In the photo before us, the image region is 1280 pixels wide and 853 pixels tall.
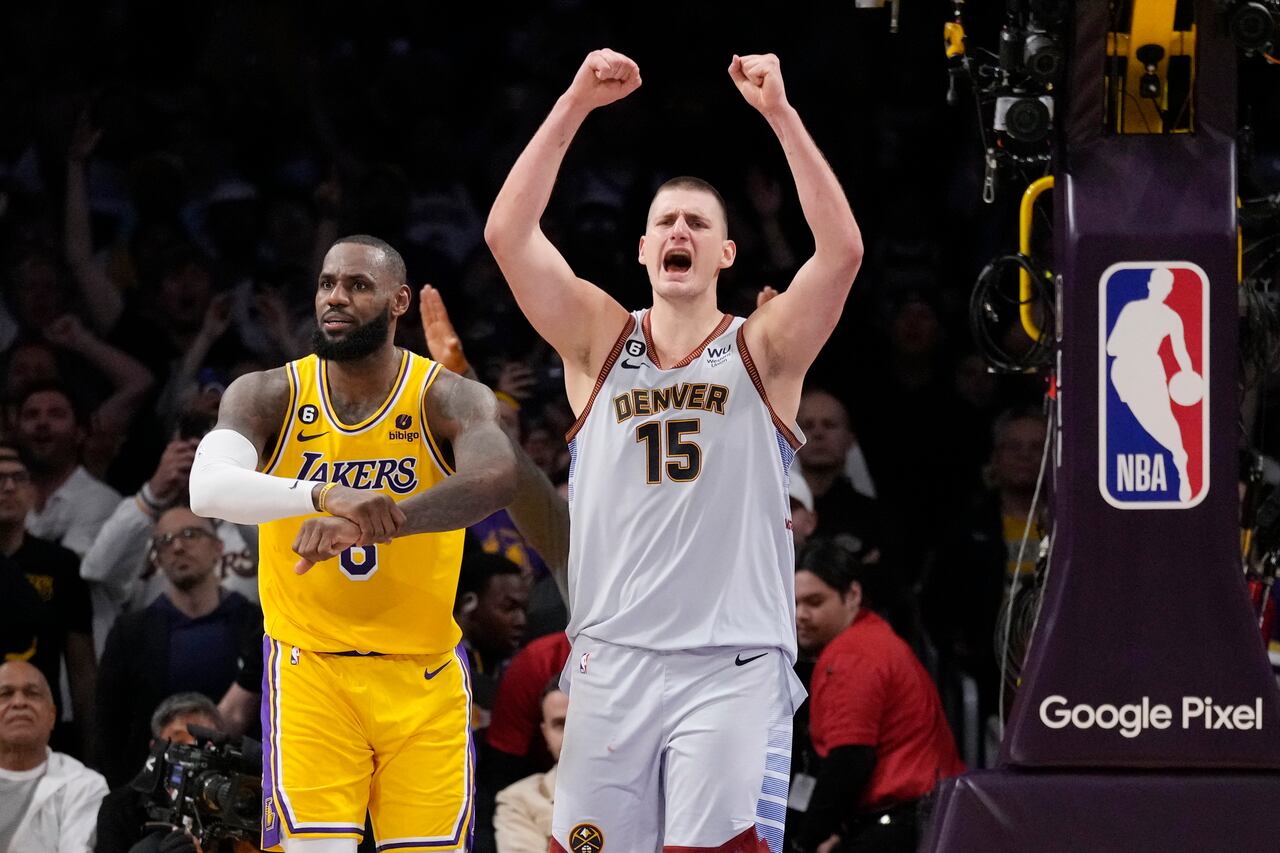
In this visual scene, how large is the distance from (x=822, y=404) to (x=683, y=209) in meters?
3.27

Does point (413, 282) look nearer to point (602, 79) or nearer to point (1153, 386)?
point (602, 79)

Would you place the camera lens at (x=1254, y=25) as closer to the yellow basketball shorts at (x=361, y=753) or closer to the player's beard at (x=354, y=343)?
the player's beard at (x=354, y=343)

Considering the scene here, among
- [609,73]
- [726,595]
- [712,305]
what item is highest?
[609,73]

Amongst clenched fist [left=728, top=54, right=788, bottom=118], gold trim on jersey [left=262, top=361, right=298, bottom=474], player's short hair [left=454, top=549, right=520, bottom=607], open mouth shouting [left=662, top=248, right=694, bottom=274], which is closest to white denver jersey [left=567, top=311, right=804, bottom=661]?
open mouth shouting [left=662, top=248, right=694, bottom=274]

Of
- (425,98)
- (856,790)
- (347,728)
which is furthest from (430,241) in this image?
(347,728)

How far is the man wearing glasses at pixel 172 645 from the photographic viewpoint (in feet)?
25.3

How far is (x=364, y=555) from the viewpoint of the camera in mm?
5367


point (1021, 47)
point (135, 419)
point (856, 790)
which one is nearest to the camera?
point (1021, 47)

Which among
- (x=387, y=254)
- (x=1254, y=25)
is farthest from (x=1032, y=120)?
(x=387, y=254)

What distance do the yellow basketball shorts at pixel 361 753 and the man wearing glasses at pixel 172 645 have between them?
241 centimetres

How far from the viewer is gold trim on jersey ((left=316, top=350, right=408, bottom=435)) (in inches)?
214

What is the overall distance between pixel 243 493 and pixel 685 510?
1168mm

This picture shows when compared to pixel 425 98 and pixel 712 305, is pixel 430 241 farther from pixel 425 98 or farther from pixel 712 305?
pixel 712 305

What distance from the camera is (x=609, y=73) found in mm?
5223
